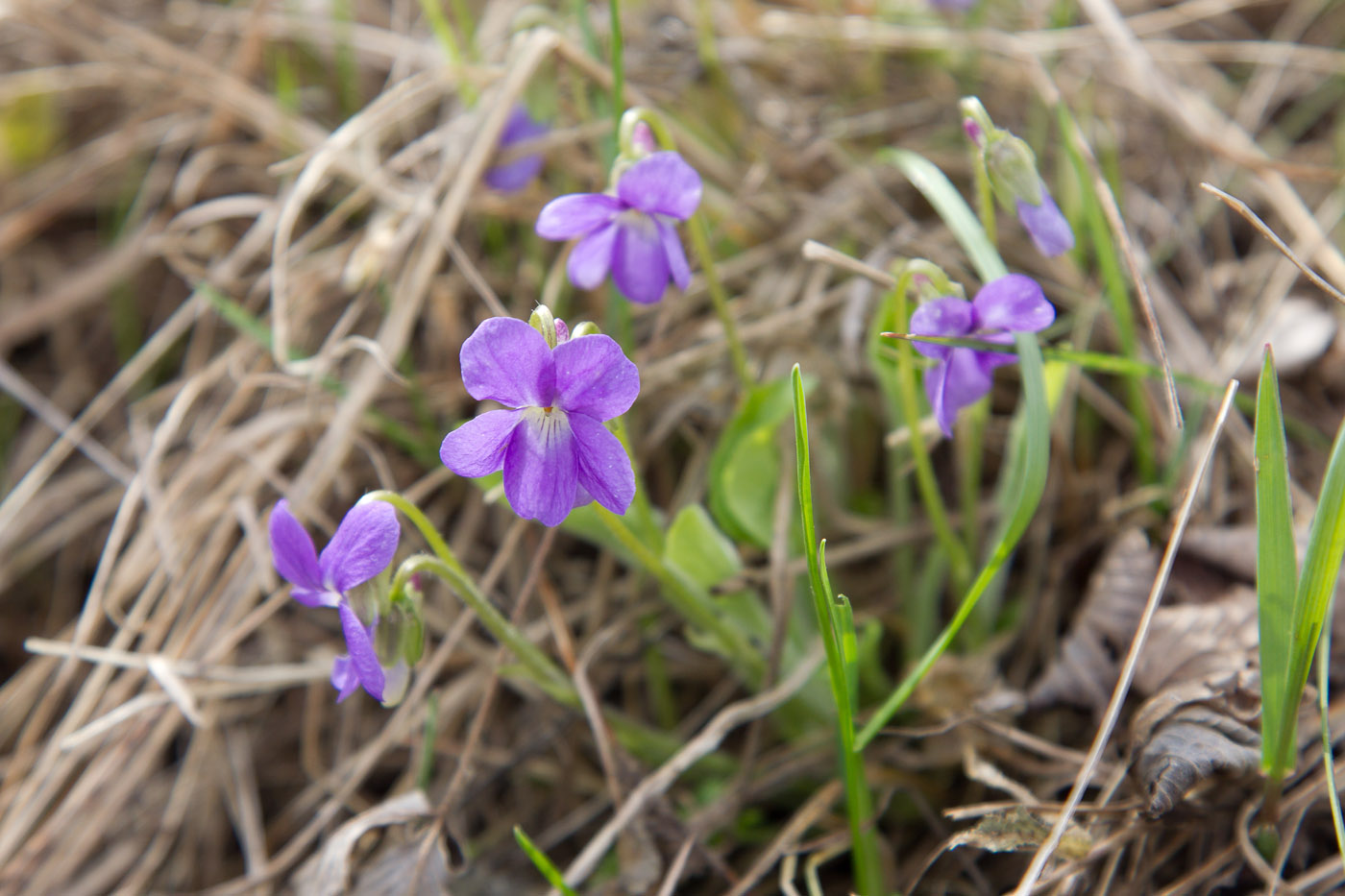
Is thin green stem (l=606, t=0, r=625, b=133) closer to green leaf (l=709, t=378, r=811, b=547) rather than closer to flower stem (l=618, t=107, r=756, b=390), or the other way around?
flower stem (l=618, t=107, r=756, b=390)

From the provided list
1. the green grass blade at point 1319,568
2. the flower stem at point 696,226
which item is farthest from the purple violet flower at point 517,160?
the green grass blade at point 1319,568

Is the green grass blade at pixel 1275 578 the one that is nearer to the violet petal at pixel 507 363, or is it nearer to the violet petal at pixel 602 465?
the violet petal at pixel 602 465

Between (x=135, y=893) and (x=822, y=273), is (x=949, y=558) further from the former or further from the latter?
(x=135, y=893)

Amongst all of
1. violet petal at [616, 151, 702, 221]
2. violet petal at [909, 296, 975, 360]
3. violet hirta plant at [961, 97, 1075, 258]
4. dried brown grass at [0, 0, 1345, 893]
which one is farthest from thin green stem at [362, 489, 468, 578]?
violet hirta plant at [961, 97, 1075, 258]

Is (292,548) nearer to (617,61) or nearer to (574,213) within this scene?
(574,213)

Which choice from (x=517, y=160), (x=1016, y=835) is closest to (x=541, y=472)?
(x=1016, y=835)

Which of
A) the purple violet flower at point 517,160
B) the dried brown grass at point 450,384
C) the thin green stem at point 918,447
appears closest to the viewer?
the thin green stem at point 918,447

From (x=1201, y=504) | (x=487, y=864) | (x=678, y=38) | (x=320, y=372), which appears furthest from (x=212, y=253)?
(x=1201, y=504)
